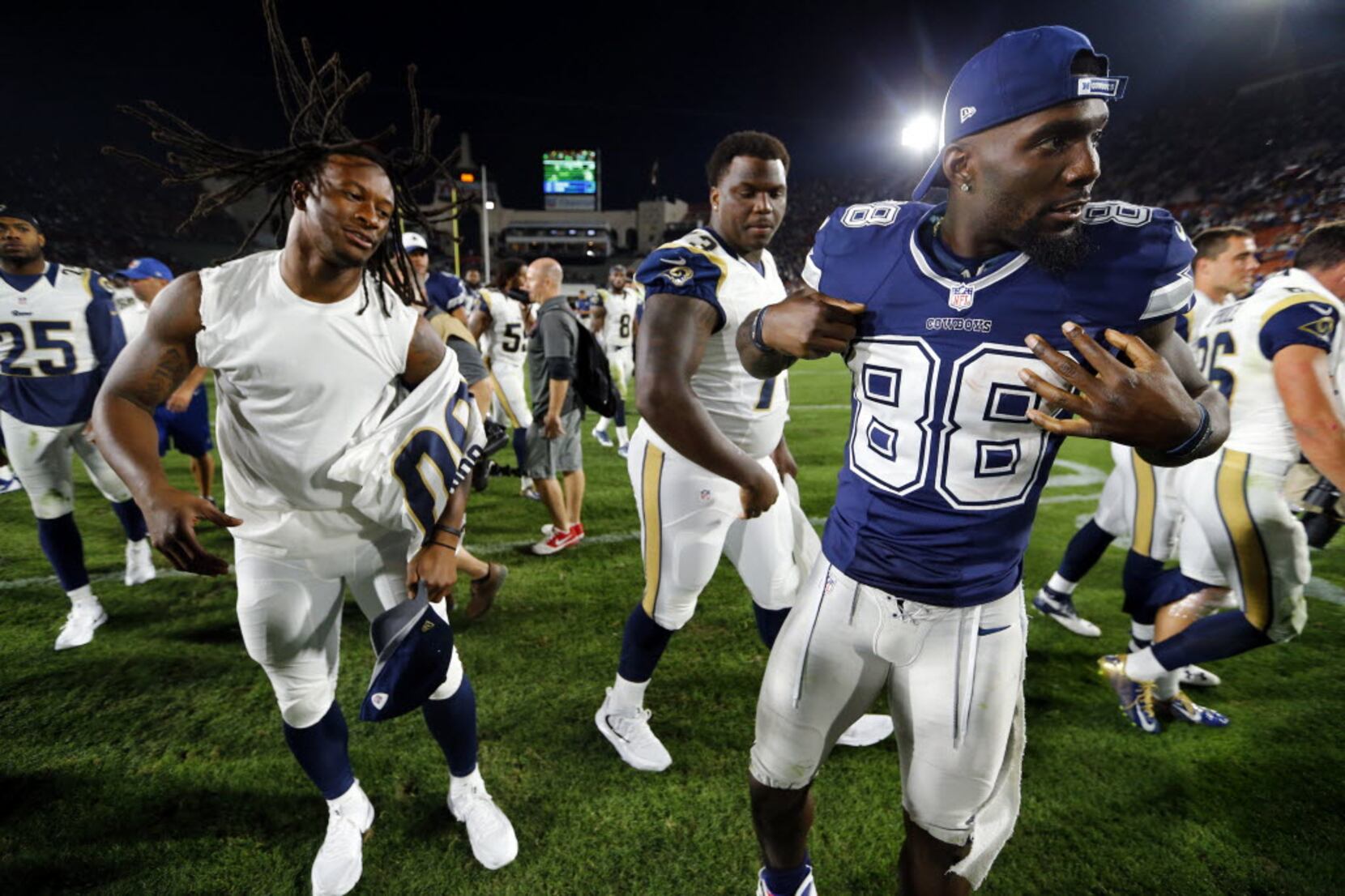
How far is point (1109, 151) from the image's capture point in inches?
1177

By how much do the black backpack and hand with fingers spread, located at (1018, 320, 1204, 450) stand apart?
3489 mm

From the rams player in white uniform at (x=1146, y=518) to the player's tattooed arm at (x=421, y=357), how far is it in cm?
299

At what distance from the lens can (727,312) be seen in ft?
7.25

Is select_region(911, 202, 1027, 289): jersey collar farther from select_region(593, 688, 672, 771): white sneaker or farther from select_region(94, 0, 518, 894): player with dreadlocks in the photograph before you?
select_region(593, 688, 672, 771): white sneaker

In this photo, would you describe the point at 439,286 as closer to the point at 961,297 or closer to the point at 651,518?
the point at 651,518

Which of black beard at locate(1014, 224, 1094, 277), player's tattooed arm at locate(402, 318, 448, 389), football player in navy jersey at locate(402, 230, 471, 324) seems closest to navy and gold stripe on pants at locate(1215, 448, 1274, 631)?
black beard at locate(1014, 224, 1094, 277)

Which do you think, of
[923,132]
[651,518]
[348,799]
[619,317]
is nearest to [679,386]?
[651,518]

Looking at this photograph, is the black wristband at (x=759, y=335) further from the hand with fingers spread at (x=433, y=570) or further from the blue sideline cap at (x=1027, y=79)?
the hand with fingers spread at (x=433, y=570)

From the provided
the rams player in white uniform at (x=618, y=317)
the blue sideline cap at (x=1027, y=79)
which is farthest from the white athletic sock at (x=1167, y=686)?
the rams player in white uniform at (x=618, y=317)

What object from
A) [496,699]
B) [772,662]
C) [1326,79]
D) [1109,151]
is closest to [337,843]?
[496,699]

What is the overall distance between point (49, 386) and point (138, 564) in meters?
1.18

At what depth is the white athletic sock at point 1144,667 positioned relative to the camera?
8.91 feet

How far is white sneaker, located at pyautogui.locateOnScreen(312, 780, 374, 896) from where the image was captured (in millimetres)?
1974

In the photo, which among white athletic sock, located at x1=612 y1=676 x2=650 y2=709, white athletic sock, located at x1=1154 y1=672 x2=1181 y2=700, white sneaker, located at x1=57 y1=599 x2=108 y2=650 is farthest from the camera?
white sneaker, located at x1=57 y1=599 x2=108 y2=650
